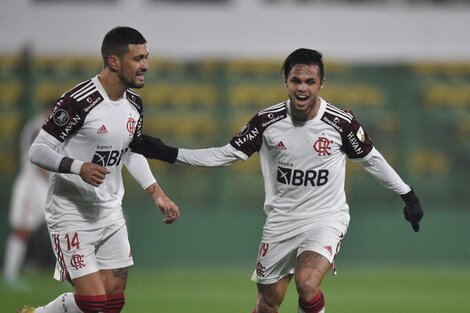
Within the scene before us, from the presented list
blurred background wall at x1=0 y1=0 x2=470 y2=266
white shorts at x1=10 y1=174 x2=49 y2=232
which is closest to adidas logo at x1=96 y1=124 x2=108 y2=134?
white shorts at x1=10 y1=174 x2=49 y2=232

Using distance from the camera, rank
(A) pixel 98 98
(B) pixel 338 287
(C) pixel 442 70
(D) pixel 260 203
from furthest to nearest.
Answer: (C) pixel 442 70
(D) pixel 260 203
(B) pixel 338 287
(A) pixel 98 98

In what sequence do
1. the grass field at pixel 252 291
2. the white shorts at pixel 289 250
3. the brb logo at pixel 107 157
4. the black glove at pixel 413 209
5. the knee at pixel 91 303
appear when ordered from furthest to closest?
the grass field at pixel 252 291, the black glove at pixel 413 209, the white shorts at pixel 289 250, the brb logo at pixel 107 157, the knee at pixel 91 303

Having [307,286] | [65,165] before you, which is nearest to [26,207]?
[65,165]

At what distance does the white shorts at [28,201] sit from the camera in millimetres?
13016

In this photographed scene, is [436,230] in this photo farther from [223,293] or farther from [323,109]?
[323,109]

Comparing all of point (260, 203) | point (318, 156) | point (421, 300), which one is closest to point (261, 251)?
point (318, 156)

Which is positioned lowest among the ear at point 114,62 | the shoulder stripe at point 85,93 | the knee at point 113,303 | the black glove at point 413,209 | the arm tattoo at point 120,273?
the knee at point 113,303

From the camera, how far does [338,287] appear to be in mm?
12383

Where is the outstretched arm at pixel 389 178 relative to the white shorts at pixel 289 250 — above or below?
above

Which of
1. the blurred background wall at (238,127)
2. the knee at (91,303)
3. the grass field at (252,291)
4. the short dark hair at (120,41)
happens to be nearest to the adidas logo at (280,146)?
the short dark hair at (120,41)

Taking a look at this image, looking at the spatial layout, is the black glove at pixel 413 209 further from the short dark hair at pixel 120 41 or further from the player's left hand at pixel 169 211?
the short dark hair at pixel 120 41

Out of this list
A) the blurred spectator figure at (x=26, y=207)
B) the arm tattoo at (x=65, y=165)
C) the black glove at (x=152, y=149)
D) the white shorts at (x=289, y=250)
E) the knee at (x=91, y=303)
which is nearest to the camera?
the arm tattoo at (x=65, y=165)

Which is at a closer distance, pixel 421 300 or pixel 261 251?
pixel 261 251

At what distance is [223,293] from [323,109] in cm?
452
